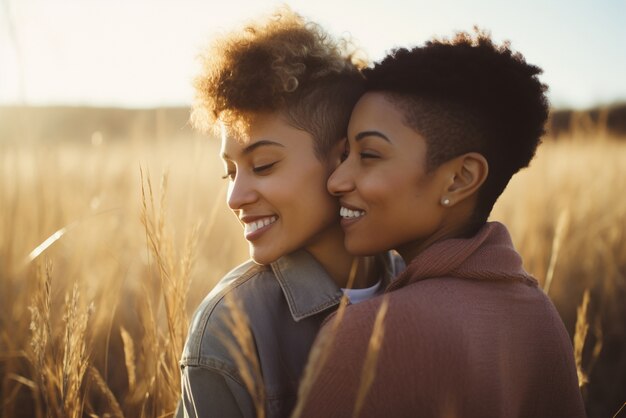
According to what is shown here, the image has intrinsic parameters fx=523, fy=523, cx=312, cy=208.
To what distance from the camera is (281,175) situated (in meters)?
1.94

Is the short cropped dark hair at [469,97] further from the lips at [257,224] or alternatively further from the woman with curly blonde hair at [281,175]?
the lips at [257,224]

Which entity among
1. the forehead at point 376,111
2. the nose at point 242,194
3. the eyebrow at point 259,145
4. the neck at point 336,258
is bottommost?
the neck at point 336,258

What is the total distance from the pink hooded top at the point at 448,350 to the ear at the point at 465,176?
0.27m

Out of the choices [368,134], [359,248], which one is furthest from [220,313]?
[368,134]

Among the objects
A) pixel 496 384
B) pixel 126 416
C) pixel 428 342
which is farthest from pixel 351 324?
pixel 126 416

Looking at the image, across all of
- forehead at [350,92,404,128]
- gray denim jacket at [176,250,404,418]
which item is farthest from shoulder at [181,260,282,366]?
forehead at [350,92,404,128]

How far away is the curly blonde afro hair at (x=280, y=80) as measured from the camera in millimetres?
1943

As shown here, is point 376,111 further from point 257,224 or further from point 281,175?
point 257,224

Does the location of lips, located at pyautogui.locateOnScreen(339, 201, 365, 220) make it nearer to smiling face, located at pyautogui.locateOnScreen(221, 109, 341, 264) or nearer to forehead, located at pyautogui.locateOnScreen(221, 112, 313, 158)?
smiling face, located at pyautogui.locateOnScreen(221, 109, 341, 264)

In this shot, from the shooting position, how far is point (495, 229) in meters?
1.79

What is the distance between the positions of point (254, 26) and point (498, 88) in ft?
3.14

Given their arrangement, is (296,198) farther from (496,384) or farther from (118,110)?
(118,110)

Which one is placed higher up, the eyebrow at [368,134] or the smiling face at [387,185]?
the eyebrow at [368,134]

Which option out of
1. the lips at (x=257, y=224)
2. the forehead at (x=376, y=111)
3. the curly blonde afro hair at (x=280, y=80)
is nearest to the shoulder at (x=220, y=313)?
the lips at (x=257, y=224)
